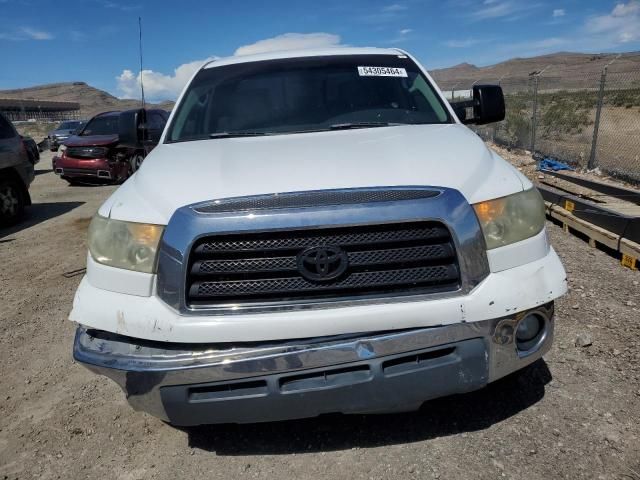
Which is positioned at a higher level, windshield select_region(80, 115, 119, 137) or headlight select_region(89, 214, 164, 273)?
windshield select_region(80, 115, 119, 137)

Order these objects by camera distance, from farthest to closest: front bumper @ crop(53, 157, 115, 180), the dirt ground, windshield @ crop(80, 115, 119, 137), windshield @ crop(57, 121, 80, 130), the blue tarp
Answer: windshield @ crop(57, 121, 80, 130)
windshield @ crop(80, 115, 119, 137)
front bumper @ crop(53, 157, 115, 180)
the blue tarp
the dirt ground

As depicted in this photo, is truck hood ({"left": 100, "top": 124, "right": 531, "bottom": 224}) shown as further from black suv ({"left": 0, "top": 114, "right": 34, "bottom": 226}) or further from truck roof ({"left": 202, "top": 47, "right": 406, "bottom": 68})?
black suv ({"left": 0, "top": 114, "right": 34, "bottom": 226})

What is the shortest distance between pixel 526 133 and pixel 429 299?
16874mm

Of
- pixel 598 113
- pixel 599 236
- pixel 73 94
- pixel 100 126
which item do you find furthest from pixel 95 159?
pixel 73 94

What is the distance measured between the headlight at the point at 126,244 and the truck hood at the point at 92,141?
1045 centimetres

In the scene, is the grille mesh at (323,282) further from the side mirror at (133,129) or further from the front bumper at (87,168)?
the front bumper at (87,168)

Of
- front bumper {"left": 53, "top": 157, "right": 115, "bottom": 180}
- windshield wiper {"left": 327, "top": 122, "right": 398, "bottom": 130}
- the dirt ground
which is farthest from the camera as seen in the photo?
front bumper {"left": 53, "top": 157, "right": 115, "bottom": 180}

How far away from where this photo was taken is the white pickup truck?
2.06 meters

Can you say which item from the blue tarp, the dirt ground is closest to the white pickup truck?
the dirt ground

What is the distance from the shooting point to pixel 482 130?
21781 mm

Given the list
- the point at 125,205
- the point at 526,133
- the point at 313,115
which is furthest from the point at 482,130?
the point at 125,205

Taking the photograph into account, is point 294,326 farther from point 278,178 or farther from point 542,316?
point 542,316

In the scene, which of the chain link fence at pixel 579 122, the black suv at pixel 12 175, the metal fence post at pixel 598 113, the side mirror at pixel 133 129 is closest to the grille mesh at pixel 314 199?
the side mirror at pixel 133 129

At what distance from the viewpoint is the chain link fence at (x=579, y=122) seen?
1080 centimetres
